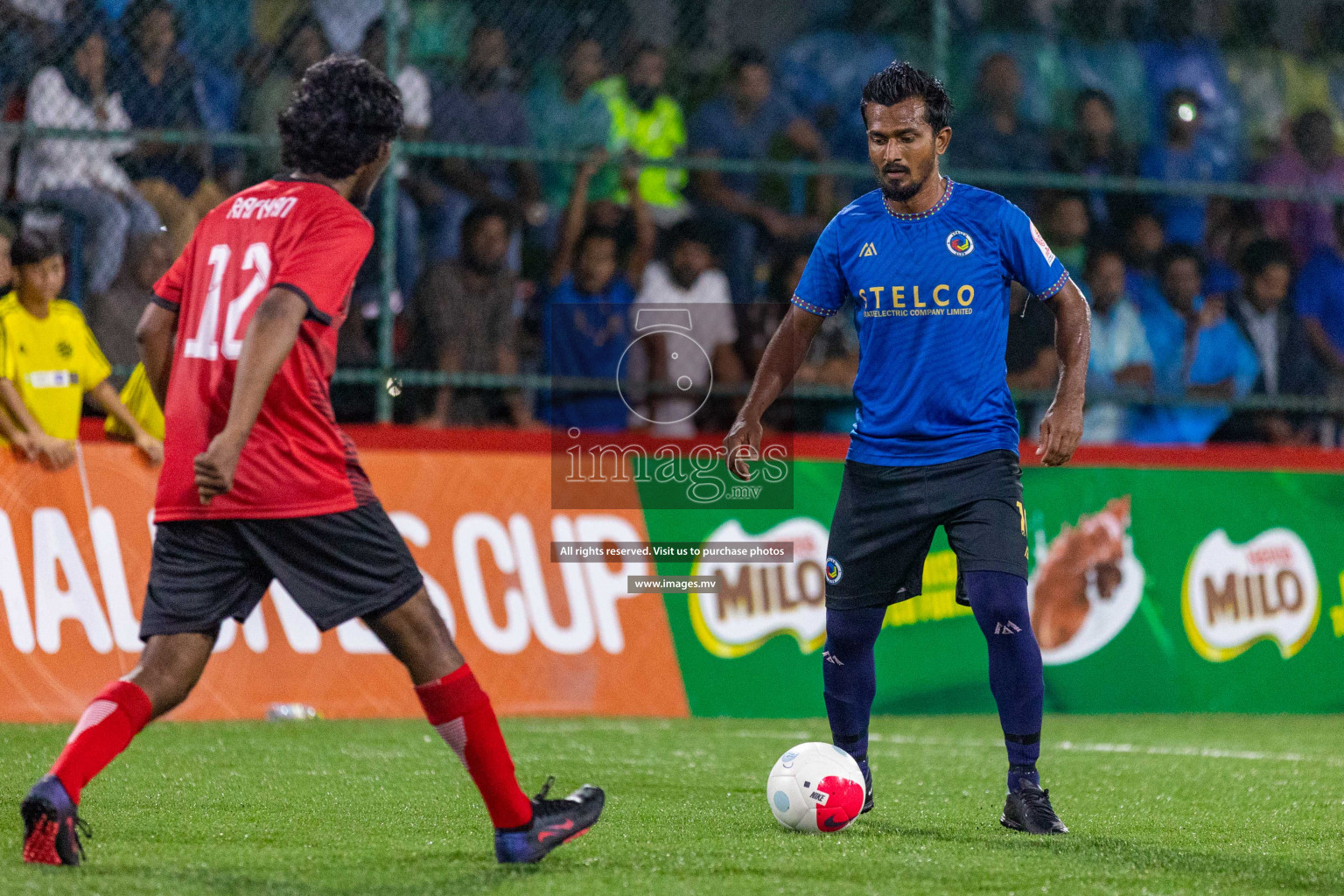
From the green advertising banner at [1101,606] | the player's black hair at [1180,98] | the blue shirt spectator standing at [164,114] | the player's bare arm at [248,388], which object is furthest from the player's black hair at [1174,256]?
the player's bare arm at [248,388]

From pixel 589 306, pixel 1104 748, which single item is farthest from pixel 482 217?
pixel 1104 748

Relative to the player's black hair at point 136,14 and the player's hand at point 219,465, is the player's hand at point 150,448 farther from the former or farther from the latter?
the player's hand at point 219,465

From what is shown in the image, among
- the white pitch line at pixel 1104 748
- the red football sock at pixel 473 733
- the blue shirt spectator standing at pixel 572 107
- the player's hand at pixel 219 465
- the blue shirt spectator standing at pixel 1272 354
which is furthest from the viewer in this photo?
the blue shirt spectator standing at pixel 1272 354

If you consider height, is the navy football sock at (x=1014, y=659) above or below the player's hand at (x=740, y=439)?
below

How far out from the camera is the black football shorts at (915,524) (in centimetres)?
511

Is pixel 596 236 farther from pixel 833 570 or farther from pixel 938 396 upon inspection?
pixel 938 396

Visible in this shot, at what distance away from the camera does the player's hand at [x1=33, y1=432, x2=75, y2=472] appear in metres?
8.02

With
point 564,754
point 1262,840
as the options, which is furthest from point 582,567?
point 1262,840

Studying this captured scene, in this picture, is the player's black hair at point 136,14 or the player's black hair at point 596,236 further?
the player's black hair at point 596,236

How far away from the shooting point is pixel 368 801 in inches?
217

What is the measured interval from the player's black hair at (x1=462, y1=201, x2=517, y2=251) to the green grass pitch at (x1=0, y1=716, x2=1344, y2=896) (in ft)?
9.66

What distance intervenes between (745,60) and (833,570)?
636 centimetres

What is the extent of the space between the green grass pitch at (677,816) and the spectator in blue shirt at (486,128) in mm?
3269

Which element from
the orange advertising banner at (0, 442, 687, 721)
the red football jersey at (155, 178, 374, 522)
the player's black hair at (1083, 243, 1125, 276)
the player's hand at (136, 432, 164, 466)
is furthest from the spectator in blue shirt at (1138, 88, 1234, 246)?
the red football jersey at (155, 178, 374, 522)
